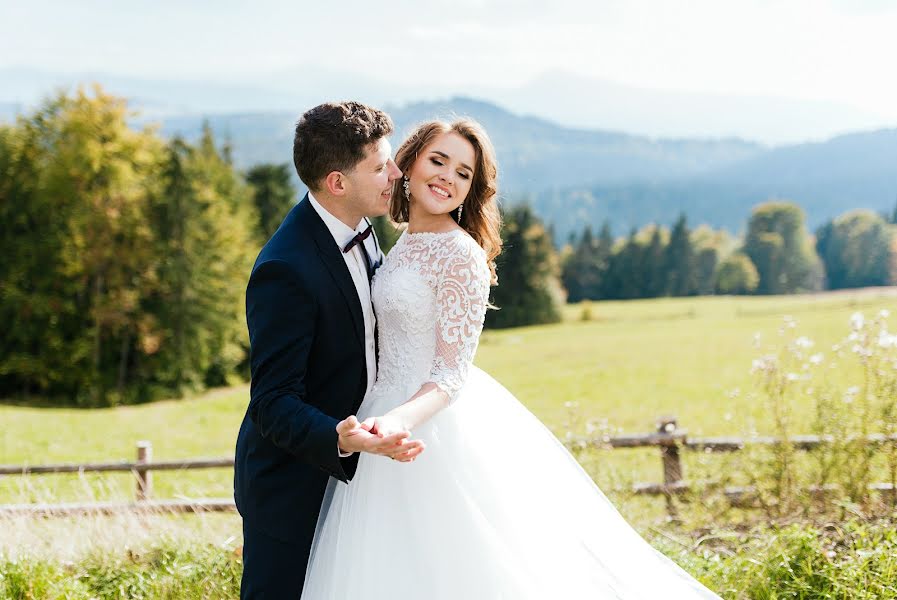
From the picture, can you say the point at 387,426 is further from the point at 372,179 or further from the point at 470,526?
the point at 372,179

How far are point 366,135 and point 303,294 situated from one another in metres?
0.70

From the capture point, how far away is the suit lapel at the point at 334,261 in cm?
319

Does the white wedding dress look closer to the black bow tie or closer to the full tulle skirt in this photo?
the full tulle skirt

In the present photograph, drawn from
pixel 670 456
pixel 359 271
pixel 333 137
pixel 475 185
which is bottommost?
pixel 670 456

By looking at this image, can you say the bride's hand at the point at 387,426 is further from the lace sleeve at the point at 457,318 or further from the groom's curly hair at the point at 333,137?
the groom's curly hair at the point at 333,137

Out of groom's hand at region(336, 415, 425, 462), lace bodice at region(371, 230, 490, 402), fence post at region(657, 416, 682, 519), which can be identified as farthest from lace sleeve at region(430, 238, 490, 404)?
fence post at region(657, 416, 682, 519)

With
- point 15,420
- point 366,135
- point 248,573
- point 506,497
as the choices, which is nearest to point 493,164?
point 366,135

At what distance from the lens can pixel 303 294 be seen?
3.04m

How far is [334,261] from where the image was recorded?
3.20 m

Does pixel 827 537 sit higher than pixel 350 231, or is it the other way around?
pixel 350 231

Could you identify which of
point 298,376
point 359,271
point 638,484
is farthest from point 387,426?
point 638,484

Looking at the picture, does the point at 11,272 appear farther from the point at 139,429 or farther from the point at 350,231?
the point at 350,231

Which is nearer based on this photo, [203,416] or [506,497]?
[506,497]

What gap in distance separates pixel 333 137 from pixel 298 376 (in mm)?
968
